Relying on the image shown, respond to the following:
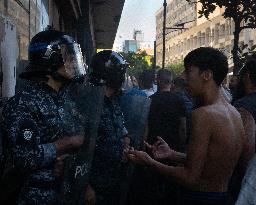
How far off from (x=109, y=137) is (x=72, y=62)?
919 millimetres

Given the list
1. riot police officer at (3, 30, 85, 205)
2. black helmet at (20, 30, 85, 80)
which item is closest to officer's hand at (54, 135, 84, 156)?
riot police officer at (3, 30, 85, 205)

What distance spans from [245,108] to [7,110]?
2.00m

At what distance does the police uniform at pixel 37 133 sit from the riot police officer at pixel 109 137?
3.01 feet

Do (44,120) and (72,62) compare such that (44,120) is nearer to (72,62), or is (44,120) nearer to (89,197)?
(72,62)

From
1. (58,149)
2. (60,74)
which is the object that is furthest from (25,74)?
(58,149)

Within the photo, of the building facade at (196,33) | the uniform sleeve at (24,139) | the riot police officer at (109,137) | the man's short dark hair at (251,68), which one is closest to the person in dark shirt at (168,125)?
the man's short dark hair at (251,68)

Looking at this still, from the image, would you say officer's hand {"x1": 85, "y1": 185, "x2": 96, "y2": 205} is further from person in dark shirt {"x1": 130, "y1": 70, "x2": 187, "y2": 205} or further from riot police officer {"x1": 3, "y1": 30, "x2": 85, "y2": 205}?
person in dark shirt {"x1": 130, "y1": 70, "x2": 187, "y2": 205}

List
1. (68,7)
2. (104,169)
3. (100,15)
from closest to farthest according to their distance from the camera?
(104,169)
(68,7)
(100,15)

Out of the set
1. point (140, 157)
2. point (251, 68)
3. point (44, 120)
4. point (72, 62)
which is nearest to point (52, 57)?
point (72, 62)

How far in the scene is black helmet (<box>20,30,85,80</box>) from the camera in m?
2.55

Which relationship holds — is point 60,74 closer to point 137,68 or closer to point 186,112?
point 186,112

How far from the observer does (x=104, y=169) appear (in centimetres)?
341

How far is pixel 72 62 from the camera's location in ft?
8.79

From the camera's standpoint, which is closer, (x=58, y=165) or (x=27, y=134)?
(x=27, y=134)
